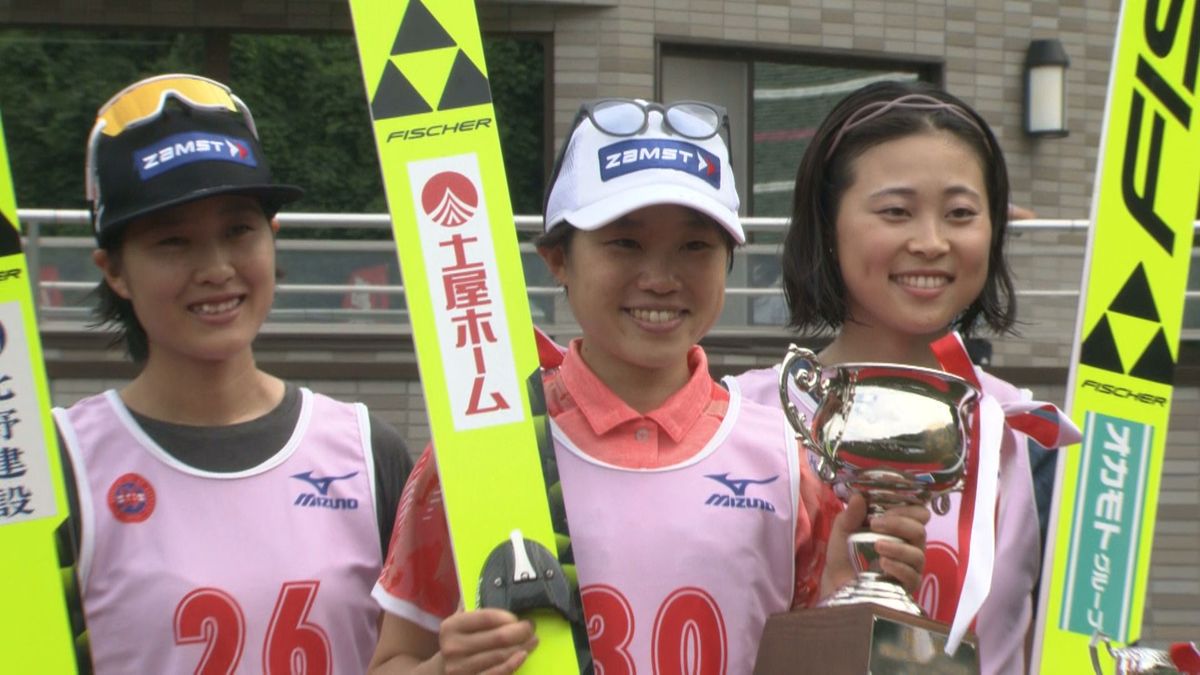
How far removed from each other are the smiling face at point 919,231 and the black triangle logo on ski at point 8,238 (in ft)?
4.02

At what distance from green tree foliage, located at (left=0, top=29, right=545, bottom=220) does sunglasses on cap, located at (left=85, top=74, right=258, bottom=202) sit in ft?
14.7

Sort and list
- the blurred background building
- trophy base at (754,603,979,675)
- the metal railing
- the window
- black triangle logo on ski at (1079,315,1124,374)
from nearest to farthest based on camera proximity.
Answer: trophy base at (754,603,979,675) < black triangle logo on ski at (1079,315,1124,374) < the metal railing < the blurred background building < the window

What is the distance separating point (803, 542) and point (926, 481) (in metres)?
0.25

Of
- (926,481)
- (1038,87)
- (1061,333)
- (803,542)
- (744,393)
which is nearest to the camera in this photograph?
(926,481)

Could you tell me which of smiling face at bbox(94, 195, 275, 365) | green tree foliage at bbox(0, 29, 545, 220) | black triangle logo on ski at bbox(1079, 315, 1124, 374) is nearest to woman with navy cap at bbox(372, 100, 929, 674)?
smiling face at bbox(94, 195, 275, 365)

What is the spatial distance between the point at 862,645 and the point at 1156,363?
106cm

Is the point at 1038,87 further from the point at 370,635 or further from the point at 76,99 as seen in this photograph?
the point at 370,635

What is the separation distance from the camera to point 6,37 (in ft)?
24.6

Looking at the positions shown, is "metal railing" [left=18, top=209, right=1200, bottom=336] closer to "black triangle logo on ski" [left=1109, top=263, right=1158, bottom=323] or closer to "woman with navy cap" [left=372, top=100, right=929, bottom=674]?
"black triangle logo on ski" [left=1109, top=263, right=1158, bottom=323]

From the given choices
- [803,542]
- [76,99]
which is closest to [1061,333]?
[76,99]

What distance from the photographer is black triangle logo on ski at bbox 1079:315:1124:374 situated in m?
2.98

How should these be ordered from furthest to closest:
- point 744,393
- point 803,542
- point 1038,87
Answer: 1. point 1038,87
2. point 744,393
3. point 803,542

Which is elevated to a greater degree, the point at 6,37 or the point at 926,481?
the point at 6,37

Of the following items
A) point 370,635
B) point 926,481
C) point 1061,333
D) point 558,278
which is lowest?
point 1061,333
